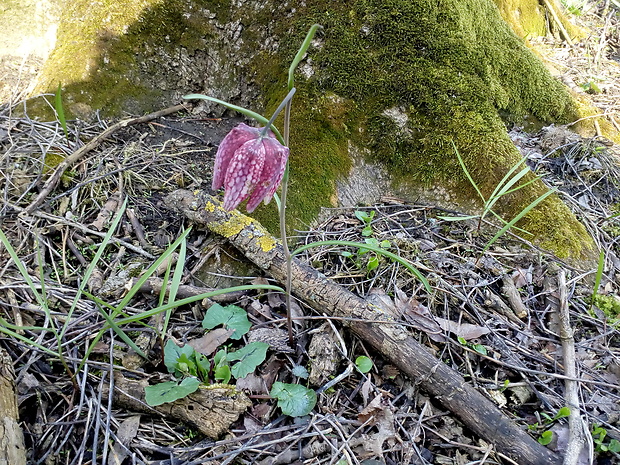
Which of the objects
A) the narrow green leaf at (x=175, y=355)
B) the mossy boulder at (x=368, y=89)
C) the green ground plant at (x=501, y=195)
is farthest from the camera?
the mossy boulder at (x=368, y=89)

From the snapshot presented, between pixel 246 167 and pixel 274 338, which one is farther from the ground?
pixel 246 167

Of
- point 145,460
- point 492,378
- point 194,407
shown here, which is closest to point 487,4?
point 492,378

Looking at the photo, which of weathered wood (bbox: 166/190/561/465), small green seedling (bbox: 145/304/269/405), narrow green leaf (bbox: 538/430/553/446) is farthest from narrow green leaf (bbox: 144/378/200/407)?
narrow green leaf (bbox: 538/430/553/446)

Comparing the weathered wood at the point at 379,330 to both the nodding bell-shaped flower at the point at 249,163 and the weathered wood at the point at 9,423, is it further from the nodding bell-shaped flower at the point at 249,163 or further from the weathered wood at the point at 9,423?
the weathered wood at the point at 9,423

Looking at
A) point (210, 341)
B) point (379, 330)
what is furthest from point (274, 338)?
point (379, 330)

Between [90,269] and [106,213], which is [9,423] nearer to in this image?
[90,269]

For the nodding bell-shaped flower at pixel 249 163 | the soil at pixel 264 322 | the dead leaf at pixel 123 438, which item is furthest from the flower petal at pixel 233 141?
the dead leaf at pixel 123 438
